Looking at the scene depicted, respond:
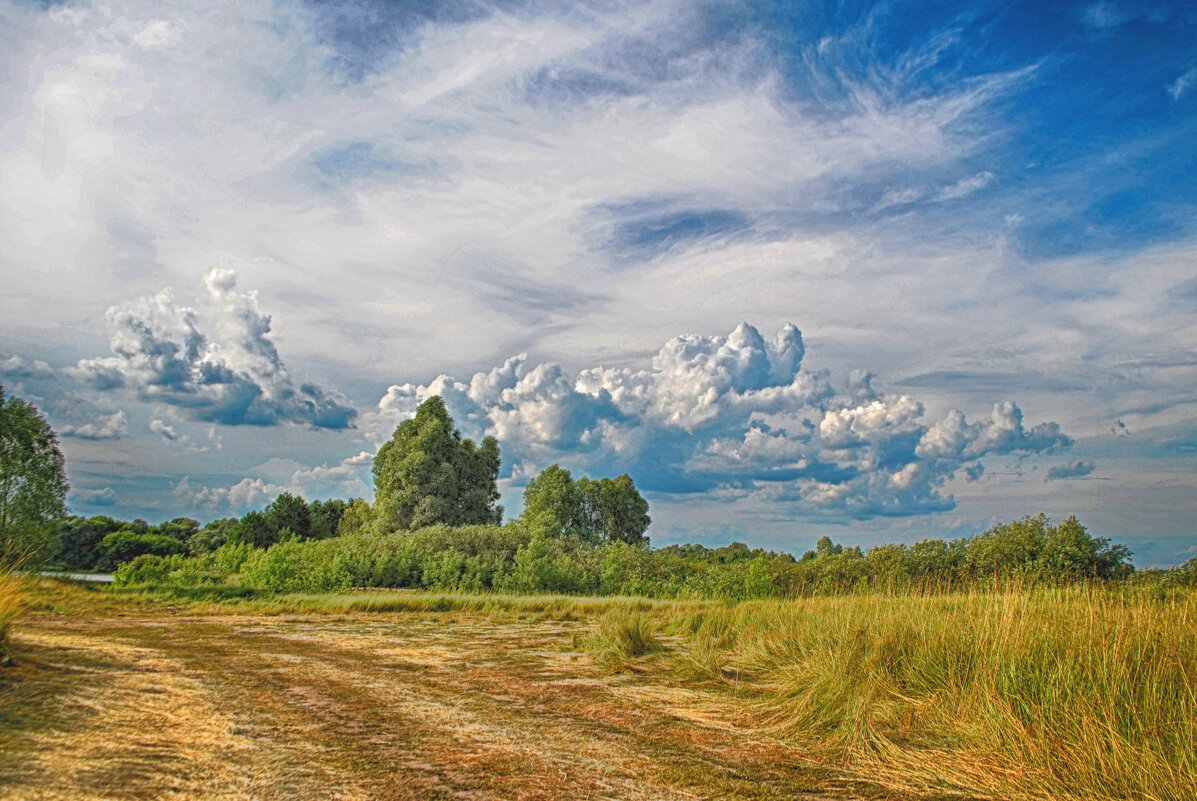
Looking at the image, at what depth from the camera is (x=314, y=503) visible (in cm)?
6231

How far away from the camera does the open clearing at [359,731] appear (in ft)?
15.5

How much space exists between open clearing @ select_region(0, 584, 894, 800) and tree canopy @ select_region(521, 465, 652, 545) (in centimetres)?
3739

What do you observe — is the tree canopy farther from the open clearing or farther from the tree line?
the open clearing

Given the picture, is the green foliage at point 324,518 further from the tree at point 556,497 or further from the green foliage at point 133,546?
the tree at point 556,497

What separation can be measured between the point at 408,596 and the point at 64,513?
11.9m

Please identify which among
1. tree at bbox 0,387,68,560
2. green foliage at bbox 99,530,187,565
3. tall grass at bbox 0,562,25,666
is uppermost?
tree at bbox 0,387,68,560

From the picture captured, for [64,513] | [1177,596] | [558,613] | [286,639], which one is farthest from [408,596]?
[1177,596]

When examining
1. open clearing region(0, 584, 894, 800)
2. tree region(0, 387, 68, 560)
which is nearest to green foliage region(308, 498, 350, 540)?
tree region(0, 387, 68, 560)

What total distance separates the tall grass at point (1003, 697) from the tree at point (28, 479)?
21894mm

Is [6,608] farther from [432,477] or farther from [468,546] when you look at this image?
[432,477]

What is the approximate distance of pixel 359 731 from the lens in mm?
6074

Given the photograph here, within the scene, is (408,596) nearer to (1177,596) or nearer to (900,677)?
(900,677)

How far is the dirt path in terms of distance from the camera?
472cm

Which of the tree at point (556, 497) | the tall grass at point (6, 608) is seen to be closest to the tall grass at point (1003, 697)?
the tall grass at point (6, 608)
